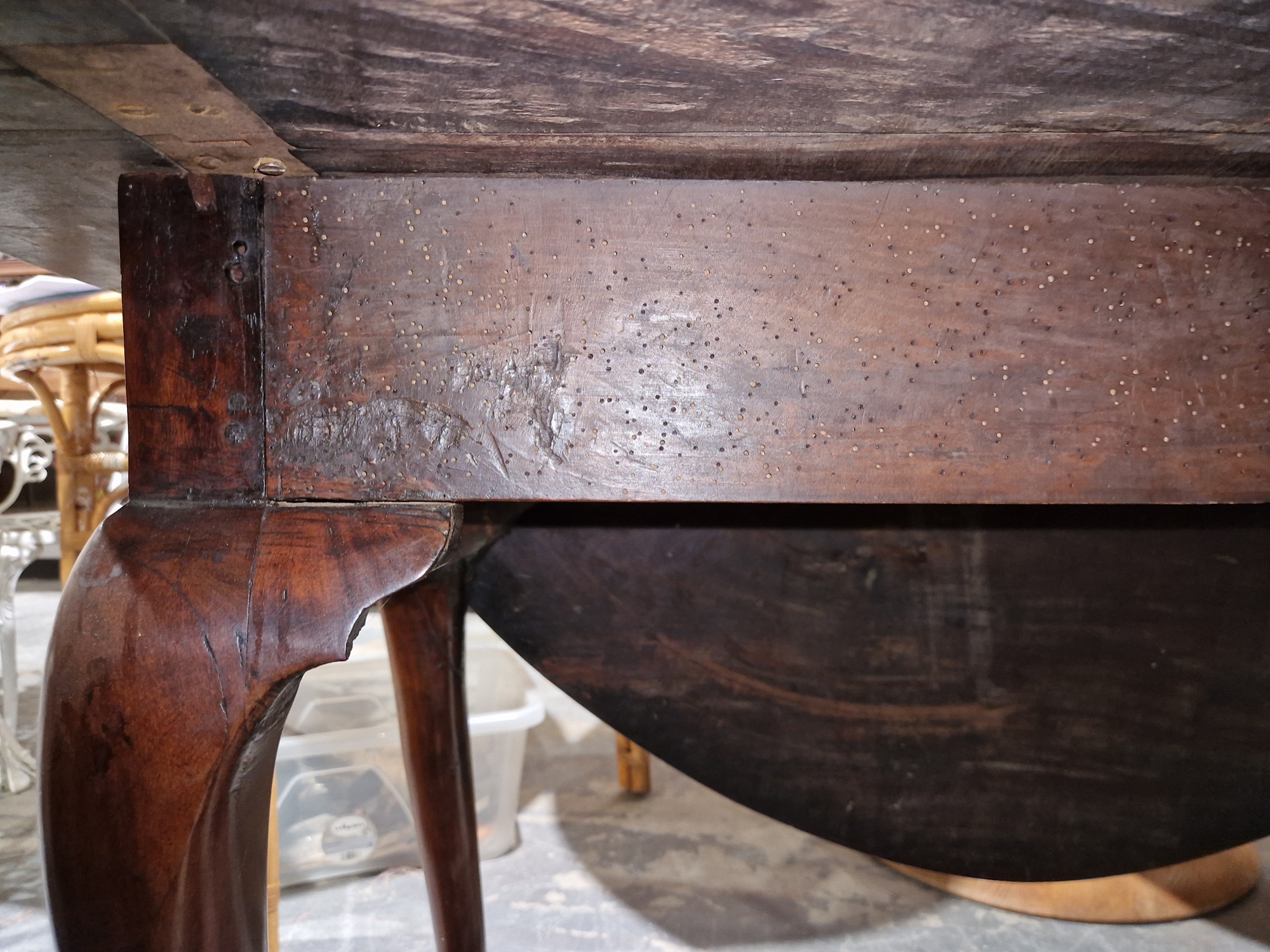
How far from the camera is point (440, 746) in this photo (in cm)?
87

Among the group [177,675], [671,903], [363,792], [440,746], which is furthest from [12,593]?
[177,675]

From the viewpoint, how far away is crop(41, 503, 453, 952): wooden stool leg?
15.2 inches

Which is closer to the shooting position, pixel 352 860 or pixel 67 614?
pixel 67 614

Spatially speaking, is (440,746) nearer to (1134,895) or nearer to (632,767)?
(632,767)

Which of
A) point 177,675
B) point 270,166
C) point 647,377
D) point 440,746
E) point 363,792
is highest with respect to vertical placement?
point 270,166

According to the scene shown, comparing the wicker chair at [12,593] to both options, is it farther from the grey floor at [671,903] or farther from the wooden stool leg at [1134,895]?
the wooden stool leg at [1134,895]

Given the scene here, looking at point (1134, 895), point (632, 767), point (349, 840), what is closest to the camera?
point (1134, 895)

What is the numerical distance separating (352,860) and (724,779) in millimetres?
739

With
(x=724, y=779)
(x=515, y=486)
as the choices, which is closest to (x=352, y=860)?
(x=724, y=779)

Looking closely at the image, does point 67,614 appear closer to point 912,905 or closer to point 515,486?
point 515,486

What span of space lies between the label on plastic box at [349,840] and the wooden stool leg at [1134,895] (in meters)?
0.77

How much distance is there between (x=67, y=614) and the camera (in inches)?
15.8

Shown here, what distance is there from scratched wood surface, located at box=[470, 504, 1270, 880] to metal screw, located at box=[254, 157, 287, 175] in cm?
44

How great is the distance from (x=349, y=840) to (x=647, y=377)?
3.66 feet
